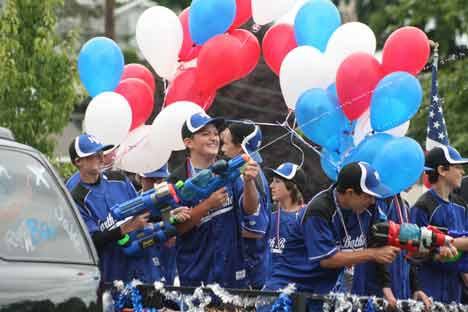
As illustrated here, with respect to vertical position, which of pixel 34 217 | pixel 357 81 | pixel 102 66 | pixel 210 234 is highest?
pixel 102 66

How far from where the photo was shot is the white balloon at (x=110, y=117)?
10805 mm

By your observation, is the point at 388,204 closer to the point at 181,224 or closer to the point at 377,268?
the point at 377,268

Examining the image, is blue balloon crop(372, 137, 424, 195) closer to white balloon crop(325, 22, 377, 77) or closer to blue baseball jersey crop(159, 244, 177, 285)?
white balloon crop(325, 22, 377, 77)

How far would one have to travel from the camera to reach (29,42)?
18922mm

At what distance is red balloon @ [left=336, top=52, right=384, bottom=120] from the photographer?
9.84 metres

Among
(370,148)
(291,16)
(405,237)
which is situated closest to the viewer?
(405,237)

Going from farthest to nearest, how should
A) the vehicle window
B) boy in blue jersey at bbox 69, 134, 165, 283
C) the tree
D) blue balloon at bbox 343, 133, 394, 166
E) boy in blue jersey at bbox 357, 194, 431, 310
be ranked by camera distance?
the tree, boy in blue jersey at bbox 69, 134, 165, 283, boy in blue jersey at bbox 357, 194, 431, 310, blue balloon at bbox 343, 133, 394, 166, the vehicle window

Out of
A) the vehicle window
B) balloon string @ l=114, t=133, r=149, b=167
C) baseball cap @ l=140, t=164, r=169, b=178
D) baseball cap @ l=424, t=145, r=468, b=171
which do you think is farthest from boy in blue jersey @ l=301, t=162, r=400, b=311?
baseball cap @ l=140, t=164, r=169, b=178

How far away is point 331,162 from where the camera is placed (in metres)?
10.4

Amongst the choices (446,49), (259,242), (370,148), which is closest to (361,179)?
(370,148)

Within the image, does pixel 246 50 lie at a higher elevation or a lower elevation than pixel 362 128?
higher

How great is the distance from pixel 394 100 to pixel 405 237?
107cm

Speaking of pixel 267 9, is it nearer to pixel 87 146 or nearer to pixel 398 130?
pixel 398 130

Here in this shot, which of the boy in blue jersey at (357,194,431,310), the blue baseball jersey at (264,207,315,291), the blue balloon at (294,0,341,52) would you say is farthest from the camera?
the blue balloon at (294,0,341,52)
